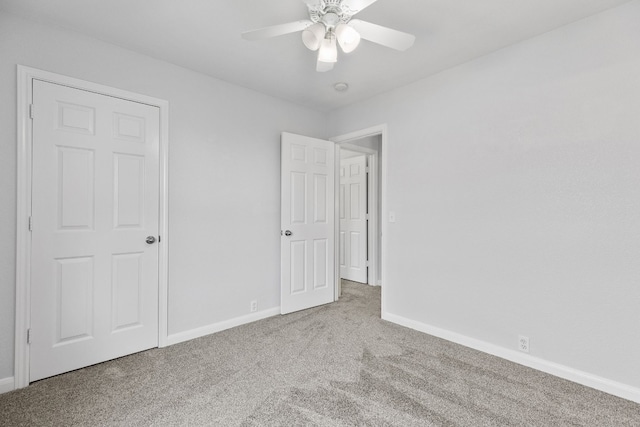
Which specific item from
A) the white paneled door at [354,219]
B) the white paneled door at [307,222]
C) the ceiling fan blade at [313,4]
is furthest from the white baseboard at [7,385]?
the white paneled door at [354,219]

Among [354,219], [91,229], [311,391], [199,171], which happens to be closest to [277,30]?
[199,171]

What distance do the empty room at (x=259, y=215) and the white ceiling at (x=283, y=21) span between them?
0.07 ft

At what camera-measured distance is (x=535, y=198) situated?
2314 mm

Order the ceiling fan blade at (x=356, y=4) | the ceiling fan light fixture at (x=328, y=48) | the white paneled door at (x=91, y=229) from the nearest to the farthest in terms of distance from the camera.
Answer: the ceiling fan blade at (x=356, y=4) < the ceiling fan light fixture at (x=328, y=48) < the white paneled door at (x=91, y=229)

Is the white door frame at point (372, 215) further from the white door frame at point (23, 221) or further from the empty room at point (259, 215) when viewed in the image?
the white door frame at point (23, 221)

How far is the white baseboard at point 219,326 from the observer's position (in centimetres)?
276

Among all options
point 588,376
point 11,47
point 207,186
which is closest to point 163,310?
point 207,186

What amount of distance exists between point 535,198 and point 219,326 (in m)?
2.97

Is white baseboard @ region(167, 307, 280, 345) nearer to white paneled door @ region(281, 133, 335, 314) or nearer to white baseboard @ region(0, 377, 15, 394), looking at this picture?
white paneled door @ region(281, 133, 335, 314)

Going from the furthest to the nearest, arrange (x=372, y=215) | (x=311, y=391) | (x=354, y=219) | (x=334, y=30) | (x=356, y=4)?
(x=354, y=219), (x=372, y=215), (x=311, y=391), (x=334, y=30), (x=356, y=4)

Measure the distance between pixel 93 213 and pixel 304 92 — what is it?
2.30 metres

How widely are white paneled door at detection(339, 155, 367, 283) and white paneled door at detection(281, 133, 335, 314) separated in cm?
112

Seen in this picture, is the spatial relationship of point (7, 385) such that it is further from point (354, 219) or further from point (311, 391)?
point (354, 219)

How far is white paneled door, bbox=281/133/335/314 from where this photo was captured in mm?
3486
